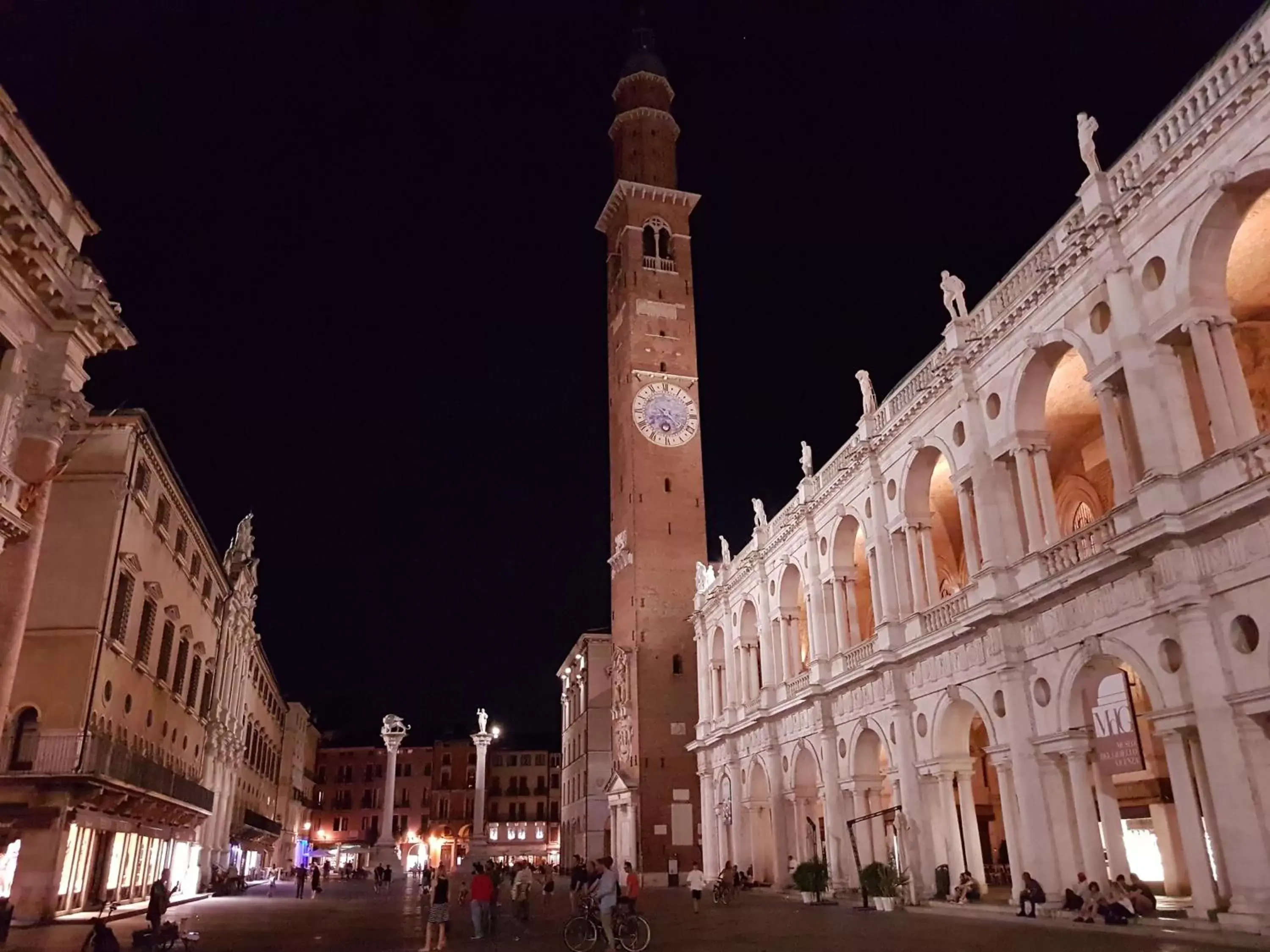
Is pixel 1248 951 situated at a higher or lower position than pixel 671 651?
lower

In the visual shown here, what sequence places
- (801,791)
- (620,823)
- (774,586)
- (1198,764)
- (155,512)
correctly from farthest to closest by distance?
(620,823) < (774,586) < (801,791) < (155,512) < (1198,764)

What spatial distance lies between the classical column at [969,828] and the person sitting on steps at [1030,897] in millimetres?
3925

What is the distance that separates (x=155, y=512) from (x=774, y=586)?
22.2 metres


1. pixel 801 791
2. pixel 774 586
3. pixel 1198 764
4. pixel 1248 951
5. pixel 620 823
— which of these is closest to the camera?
pixel 1248 951

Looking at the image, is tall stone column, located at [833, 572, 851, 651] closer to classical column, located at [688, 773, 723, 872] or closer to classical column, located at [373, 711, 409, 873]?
classical column, located at [688, 773, 723, 872]

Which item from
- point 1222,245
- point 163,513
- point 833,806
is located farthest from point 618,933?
point 163,513

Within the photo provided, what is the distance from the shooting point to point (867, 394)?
2958 centimetres

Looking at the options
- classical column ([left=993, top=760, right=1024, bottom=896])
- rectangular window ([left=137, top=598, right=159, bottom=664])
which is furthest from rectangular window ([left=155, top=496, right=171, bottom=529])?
classical column ([left=993, top=760, right=1024, bottom=896])

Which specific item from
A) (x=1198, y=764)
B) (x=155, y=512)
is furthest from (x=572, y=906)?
(x=1198, y=764)

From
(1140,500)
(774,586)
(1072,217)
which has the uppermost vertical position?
(1072,217)

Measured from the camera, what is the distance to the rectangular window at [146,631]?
96.9 ft

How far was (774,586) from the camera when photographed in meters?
37.0

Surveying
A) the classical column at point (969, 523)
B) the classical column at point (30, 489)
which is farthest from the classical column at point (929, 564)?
the classical column at point (30, 489)

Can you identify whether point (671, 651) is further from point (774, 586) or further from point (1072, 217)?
point (1072, 217)
